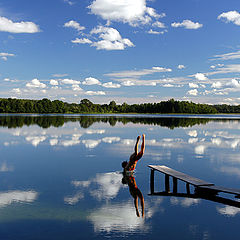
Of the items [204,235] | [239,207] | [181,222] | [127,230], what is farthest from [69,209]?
[239,207]

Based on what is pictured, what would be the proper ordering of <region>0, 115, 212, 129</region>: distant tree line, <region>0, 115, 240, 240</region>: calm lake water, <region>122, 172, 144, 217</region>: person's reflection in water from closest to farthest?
<region>0, 115, 240, 240</region>: calm lake water < <region>122, 172, 144, 217</region>: person's reflection in water < <region>0, 115, 212, 129</region>: distant tree line

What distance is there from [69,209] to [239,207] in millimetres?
7490

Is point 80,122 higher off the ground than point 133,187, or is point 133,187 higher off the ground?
point 80,122

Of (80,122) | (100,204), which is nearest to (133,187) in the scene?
(100,204)

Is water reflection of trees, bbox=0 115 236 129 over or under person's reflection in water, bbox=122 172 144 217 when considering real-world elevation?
Answer: over

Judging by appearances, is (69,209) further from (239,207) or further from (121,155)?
(121,155)

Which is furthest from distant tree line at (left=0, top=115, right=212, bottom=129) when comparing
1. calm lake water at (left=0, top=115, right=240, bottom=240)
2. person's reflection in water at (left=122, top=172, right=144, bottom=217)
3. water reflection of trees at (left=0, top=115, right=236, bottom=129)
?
person's reflection in water at (left=122, top=172, right=144, bottom=217)

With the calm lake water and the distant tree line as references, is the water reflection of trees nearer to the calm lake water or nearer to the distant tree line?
the distant tree line

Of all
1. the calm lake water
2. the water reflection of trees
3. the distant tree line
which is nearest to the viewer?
the calm lake water

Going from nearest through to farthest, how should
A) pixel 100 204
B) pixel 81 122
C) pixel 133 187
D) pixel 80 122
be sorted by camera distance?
pixel 100 204 < pixel 133 187 < pixel 80 122 < pixel 81 122

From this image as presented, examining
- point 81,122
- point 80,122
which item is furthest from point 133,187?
point 81,122

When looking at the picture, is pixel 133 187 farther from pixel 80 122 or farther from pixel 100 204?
pixel 80 122

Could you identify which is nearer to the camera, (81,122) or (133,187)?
(133,187)

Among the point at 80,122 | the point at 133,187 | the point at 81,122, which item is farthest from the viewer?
the point at 81,122
